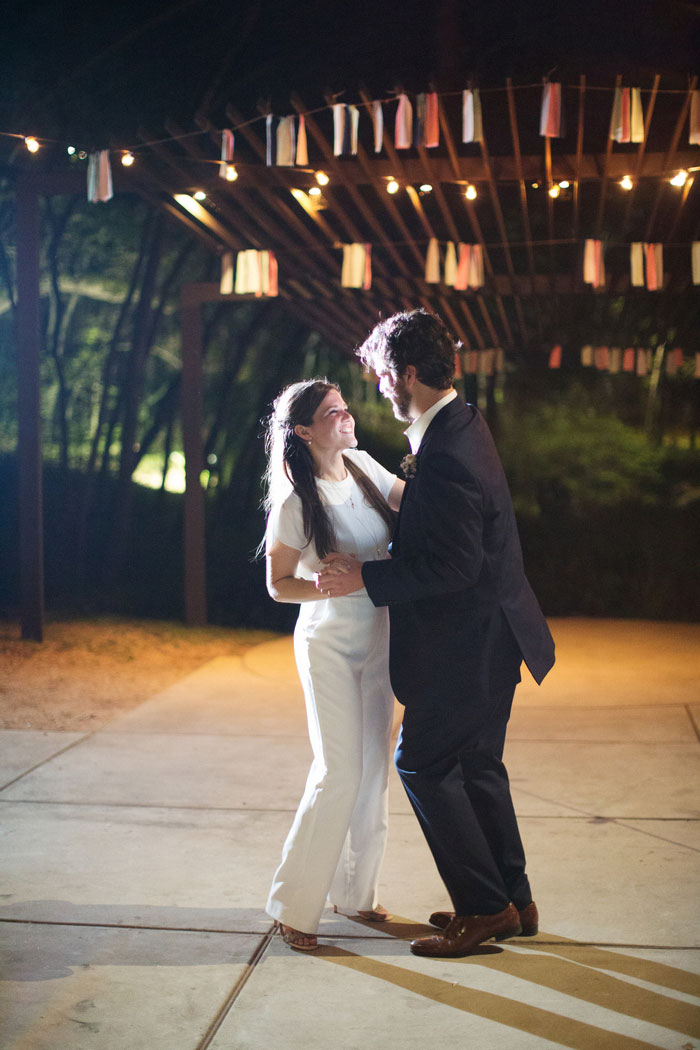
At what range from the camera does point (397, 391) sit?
3064 millimetres

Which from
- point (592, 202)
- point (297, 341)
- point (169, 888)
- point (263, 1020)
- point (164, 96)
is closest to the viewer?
point (263, 1020)

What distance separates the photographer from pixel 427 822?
301 centimetres

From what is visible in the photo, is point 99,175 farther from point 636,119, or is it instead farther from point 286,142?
point 636,119

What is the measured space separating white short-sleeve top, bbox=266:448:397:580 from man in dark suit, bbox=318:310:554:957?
0.25 meters

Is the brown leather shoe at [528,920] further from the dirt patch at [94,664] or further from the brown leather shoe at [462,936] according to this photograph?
the dirt patch at [94,664]

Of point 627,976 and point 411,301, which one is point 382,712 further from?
point 411,301

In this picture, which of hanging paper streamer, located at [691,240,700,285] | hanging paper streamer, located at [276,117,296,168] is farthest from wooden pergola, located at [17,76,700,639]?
hanging paper streamer, located at [691,240,700,285]

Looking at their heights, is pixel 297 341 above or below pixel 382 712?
above

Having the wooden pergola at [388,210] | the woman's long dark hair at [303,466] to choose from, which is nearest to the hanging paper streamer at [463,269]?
the wooden pergola at [388,210]

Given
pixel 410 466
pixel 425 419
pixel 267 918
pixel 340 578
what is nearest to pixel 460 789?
pixel 340 578

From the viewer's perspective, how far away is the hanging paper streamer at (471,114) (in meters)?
6.02

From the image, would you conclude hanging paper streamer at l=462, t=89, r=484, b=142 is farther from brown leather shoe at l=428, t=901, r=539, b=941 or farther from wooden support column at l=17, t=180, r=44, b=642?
brown leather shoe at l=428, t=901, r=539, b=941

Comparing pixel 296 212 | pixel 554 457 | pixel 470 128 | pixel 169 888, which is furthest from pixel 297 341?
pixel 169 888

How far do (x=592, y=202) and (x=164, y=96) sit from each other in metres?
5.95
